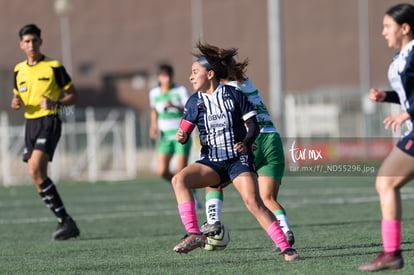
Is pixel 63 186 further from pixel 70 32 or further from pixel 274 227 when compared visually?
pixel 70 32

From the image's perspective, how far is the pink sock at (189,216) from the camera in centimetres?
824

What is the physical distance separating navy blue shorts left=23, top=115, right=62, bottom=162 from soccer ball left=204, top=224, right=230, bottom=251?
116 inches

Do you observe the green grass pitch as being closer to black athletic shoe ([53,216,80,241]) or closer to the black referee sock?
black athletic shoe ([53,216,80,241])

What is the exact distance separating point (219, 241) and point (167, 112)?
733cm

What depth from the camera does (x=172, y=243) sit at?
32.9 feet

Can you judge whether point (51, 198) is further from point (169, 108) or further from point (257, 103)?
point (169, 108)

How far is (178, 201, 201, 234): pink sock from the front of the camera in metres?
8.24

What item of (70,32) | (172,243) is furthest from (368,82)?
(172,243)

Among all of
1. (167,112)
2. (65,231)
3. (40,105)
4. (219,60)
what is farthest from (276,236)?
(167,112)

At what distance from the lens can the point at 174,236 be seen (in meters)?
10.9

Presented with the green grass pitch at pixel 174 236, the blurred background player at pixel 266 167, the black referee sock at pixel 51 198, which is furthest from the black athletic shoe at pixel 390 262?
the black referee sock at pixel 51 198

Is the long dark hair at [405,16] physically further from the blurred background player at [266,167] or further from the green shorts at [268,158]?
the green shorts at [268,158]

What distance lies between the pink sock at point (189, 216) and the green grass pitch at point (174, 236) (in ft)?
0.94

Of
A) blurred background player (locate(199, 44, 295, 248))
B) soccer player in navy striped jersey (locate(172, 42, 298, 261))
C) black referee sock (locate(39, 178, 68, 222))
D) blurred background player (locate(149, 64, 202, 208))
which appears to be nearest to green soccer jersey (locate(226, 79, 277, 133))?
blurred background player (locate(199, 44, 295, 248))
